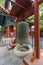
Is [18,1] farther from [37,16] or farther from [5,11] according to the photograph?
[5,11]

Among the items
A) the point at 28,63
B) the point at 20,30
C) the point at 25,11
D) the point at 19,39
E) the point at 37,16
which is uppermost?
the point at 25,11

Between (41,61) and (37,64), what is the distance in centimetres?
21

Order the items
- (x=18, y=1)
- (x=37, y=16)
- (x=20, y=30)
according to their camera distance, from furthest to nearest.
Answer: (x=18, y=1), (x=20, y=30), (x=37, y=16)

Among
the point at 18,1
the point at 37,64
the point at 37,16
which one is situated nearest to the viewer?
the point at 37,64

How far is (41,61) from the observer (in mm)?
2775

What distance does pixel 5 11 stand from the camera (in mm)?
8727

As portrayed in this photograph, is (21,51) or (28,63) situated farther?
(21,51)

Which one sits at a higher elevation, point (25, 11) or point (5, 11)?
point (5, 11)

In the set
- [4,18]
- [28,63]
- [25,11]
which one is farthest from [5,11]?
[28,63]

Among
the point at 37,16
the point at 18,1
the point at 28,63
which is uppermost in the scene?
the point at 18,1

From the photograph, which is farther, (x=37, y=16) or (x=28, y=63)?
(x=37, y=16)

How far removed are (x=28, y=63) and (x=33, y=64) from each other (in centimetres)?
16

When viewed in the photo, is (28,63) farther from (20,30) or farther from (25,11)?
(25,11)

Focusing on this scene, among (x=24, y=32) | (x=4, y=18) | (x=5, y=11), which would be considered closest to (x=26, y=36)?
(x=24, y=32)
